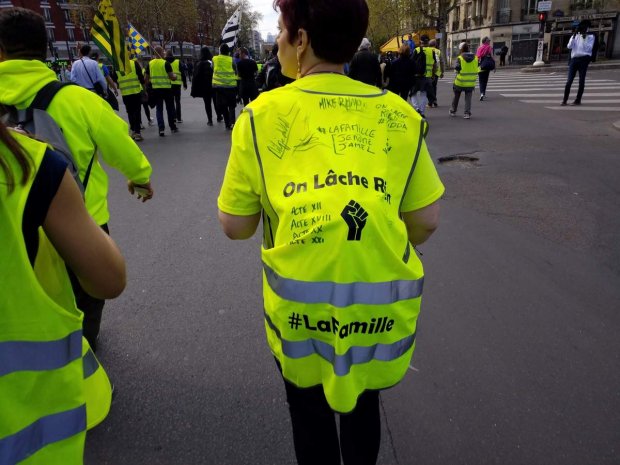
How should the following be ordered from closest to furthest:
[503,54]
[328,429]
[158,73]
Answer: [328,429], [158,73], [503,54]

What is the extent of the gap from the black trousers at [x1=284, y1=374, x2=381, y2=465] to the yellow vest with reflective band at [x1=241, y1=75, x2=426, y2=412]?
16cm

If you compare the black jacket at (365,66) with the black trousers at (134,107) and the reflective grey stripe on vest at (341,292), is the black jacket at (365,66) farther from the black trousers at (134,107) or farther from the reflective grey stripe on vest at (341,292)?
the reflective grey stripe on vest at (341,292)

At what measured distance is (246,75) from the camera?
12250 millimetres

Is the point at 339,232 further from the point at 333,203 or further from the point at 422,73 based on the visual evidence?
the point at 422,73

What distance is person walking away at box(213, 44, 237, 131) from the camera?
436 inches

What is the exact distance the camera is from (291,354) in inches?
52.9

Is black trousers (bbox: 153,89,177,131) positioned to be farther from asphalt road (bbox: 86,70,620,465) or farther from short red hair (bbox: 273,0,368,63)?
short red hair (bbox: 273,0,368,63)

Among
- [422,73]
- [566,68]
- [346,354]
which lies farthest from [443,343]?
[566,68]

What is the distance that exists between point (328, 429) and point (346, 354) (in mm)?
431

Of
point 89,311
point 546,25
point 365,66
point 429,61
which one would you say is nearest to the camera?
point 89,311

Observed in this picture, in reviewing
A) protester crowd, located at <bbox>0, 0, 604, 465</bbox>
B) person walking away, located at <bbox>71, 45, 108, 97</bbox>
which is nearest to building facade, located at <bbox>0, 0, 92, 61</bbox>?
person walking away, located at <bbox>71, 45, 108, 97</bbox>

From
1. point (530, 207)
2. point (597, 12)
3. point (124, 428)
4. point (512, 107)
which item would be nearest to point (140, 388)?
point (124, 428)

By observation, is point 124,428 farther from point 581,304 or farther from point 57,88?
point 581,304

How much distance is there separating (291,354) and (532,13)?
5074 cm
